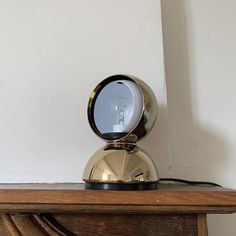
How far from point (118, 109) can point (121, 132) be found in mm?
55

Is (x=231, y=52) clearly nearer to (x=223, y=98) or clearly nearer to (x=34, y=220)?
(x=223, y=98)

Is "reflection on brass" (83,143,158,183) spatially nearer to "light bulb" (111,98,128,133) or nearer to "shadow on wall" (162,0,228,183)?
"light bulb" (111,98,128,133)

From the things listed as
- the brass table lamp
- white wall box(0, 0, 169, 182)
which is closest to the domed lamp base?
the brass table lamp

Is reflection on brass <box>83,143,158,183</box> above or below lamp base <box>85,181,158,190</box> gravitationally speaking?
above

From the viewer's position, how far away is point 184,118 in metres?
1.04

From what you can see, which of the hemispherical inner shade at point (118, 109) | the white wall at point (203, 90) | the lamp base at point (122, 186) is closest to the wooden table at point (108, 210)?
the lamp base at point (122, 186)

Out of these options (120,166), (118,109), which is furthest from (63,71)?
(120,166)

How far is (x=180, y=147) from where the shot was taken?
1019mm

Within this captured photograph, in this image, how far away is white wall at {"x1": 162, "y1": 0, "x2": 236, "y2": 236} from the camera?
101 centimetres

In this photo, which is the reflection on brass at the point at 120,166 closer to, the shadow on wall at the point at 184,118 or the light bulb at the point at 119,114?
the light bulb at the point at 119,114

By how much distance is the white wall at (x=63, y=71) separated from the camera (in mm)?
927

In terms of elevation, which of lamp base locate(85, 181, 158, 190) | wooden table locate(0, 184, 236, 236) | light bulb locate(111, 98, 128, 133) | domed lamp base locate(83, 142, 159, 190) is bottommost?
wooden table locate(0, 184, 236, 236)

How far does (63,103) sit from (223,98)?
0.47 metres

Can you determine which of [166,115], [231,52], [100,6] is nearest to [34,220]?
[166,115]
